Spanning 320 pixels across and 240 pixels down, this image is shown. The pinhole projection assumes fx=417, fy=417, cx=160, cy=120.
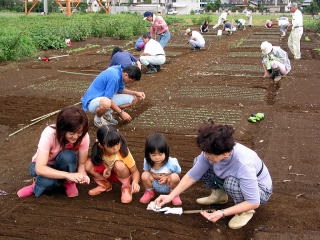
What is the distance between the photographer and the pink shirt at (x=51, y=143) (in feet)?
10.7

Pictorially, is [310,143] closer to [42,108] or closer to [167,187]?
[167,187]

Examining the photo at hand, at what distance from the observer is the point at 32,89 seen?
7.94 meters

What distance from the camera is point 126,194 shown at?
3475mm


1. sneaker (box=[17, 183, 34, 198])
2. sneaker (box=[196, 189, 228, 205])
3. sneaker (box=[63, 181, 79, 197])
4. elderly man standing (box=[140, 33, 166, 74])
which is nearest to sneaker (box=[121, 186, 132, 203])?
sneaker (box=[63, 181, 79, 197])

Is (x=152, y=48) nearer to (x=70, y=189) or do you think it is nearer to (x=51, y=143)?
(x=70, y=189)

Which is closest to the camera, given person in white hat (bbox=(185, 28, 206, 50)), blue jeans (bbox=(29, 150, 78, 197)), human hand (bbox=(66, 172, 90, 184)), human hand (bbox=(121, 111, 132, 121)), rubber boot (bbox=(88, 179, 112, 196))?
human hand (bbox=(66, 172, 90, 184))

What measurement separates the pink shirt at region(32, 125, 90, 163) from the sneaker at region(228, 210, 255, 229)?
1315 mm

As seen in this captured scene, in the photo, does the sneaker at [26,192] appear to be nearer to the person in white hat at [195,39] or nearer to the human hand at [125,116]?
the human hand at [125,116]

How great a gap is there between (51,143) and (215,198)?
1391 mm

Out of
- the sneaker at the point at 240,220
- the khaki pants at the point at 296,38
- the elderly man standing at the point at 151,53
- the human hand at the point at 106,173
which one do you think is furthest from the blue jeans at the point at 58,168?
the khaki pants at the point at 296,38

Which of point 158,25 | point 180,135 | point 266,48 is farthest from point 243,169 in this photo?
point 158,25

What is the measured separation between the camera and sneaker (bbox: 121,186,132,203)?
3.45m

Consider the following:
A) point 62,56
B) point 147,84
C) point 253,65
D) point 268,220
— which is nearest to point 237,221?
point 268,220

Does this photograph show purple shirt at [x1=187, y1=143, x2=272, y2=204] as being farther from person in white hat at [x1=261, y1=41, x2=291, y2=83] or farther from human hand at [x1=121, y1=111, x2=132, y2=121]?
person in white hat at [x1=261, y1=41, x2=291, y2=83]
